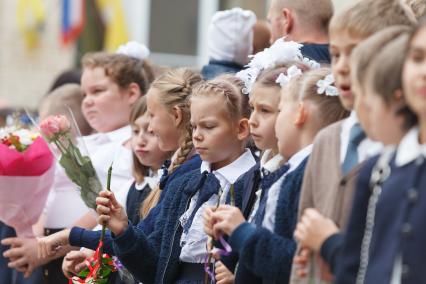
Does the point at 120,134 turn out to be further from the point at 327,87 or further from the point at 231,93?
the point at 327,87

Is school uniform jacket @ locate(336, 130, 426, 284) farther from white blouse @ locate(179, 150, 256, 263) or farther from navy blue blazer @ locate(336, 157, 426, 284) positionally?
white blouse @ locate(179, 150, 256, 263)

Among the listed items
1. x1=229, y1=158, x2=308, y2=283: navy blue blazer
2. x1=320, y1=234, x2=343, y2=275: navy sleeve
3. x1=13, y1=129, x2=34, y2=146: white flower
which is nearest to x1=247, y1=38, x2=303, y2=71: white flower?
x1=229, y1=158, x2=308, y2=283: navy blue blazer

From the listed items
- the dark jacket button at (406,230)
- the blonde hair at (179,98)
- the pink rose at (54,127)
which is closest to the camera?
the dark jacket button at (406,230)

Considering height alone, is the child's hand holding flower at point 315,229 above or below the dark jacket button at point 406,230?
below

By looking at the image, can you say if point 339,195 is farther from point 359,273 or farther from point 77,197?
point 77,197

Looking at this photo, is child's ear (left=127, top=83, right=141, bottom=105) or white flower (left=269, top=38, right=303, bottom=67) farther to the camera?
child's ear (left=127, top=83, right=141, bottom=105)

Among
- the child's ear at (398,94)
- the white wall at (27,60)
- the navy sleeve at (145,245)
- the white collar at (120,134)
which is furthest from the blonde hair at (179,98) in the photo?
the white wall at (27,60)

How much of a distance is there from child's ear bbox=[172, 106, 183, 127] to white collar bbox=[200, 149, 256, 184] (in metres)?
0.56

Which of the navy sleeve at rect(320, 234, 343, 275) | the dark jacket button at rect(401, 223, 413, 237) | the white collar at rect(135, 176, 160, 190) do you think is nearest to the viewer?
the dark jacket button at rect(401, 223, 413, 237)

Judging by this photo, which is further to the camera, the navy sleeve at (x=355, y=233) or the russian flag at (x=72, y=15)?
the russian flag at (x=72, y=15)

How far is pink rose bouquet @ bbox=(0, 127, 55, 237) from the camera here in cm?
728

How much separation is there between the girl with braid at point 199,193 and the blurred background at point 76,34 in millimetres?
11112

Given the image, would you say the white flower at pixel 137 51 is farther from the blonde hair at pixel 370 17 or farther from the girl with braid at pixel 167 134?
the blonde hair at pixel 370 17

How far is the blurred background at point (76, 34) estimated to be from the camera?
17.1 m
